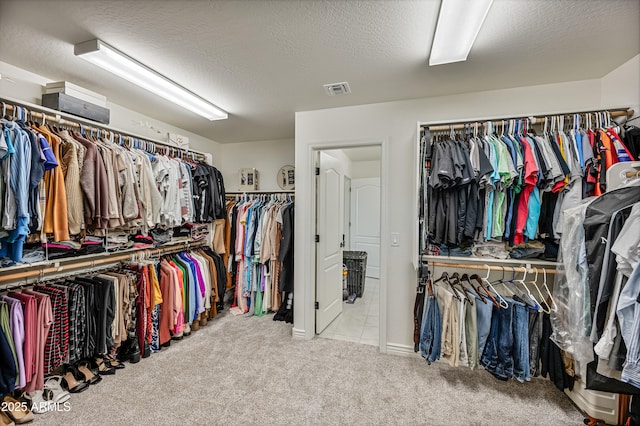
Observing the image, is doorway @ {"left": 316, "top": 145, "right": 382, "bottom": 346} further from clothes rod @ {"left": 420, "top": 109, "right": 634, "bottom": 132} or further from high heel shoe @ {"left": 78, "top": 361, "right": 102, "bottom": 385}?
high heel shoe @ {"left": 78, "top": 361, "right": 102, "bottom": 385}

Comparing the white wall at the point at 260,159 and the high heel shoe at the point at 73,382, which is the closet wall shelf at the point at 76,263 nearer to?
the high heel shoe at the point at 73,382

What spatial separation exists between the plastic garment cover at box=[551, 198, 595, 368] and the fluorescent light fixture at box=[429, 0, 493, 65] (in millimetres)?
1224

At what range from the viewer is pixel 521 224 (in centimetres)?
204

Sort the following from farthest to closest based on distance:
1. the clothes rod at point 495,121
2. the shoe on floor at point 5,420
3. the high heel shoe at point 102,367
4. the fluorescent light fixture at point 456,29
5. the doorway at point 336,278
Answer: the doorway at point 336,278, the high heel shoe at point 102,367, the clothes rod at point 495,121, the shoe on floor at point 5,420, the fluorescent light fixture at point 456,29

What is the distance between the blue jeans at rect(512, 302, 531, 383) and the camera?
6.28 ft

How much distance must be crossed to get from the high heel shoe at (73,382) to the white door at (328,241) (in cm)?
205

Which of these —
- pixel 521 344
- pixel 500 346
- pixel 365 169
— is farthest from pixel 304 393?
pixel 365 169

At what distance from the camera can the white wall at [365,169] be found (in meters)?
5.65

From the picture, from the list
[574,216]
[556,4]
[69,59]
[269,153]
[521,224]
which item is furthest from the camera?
[269,153]

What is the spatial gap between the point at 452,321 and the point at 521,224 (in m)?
0.90

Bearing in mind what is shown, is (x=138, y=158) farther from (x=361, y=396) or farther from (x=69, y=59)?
(x=361, y=396)

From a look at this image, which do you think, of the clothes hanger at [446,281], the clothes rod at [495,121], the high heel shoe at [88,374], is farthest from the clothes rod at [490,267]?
the high heel shoe at [88,374]

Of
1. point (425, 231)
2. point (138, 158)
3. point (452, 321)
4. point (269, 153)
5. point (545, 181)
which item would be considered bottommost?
point (452, 321)

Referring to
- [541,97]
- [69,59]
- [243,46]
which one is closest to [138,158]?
[69,59]
